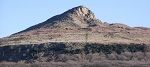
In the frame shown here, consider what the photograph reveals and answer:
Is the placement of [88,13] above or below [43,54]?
above

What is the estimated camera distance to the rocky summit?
61500mm

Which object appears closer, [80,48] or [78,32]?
[80,48]

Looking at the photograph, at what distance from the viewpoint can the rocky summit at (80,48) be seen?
61.5 m

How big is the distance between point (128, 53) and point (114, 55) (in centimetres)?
192

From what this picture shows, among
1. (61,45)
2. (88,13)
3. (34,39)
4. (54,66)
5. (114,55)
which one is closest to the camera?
(54,66)

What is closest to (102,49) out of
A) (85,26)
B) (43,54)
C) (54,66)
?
(43,54)

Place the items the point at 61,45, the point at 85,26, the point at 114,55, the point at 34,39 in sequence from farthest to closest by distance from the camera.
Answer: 1. the point at 85,26
2. the point at 34,39
3. the point at 61,45
4. the point at 114,55

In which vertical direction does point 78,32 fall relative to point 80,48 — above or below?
above

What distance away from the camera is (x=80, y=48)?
225 feet

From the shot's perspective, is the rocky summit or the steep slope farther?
the steep slope

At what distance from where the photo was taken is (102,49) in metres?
67.9

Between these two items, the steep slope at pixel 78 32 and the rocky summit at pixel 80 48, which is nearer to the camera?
the rocky summit at pixel 80 48

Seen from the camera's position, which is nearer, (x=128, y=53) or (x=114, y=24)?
(x=128, y=53)

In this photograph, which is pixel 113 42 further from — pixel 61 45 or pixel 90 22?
pixel 90 22
